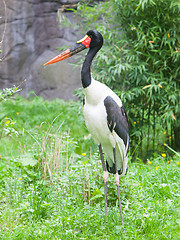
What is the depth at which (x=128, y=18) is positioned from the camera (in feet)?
14.9

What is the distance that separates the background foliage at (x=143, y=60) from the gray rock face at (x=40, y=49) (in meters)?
3.83

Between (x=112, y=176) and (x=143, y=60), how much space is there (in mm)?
2000

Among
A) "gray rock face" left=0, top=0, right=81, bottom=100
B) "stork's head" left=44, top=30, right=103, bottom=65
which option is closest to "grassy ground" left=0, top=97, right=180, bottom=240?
"stork's head" left=44, top=30, right=103, bottom=65

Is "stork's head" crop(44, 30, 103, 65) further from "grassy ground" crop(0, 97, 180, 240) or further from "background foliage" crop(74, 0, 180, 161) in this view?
"background foliage" crop(74, 0, 180, 161)

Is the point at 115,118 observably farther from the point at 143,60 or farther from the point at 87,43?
the point at 143,60

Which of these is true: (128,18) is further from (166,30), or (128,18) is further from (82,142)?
(82,142)

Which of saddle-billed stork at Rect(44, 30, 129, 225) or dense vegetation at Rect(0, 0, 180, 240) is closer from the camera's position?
saddle-billed stork at Rect(44, 30, 129, 225)

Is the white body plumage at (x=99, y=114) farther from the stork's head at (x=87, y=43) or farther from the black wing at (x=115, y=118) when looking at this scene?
the stork's head at (x=87, y=43)

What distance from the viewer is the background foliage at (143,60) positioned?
4.31 m

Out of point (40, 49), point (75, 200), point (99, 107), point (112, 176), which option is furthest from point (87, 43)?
point (40, 49)

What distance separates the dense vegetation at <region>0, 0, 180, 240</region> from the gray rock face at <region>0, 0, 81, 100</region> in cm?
322

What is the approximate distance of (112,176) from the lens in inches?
129

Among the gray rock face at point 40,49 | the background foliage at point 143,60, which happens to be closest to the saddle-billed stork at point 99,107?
the background foliage at point 143,60

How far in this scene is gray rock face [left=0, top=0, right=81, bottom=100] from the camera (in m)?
8.41
